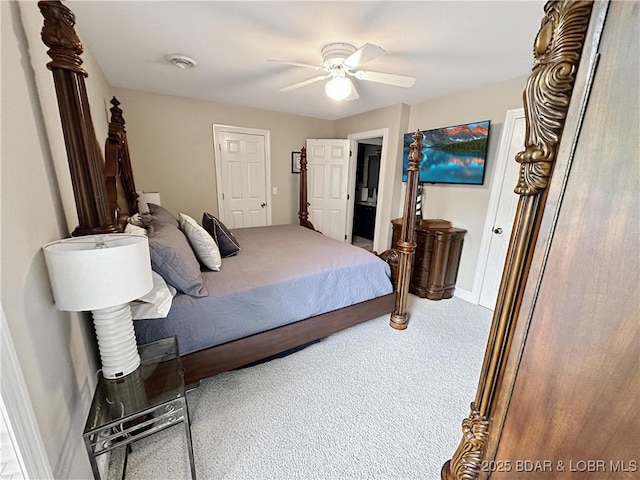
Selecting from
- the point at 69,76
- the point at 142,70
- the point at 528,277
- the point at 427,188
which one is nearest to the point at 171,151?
the point at 142,70

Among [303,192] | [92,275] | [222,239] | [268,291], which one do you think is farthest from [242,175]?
[92,275]

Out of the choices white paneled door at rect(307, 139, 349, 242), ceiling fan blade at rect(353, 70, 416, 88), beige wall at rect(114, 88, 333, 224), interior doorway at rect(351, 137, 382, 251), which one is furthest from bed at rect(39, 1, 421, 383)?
interior doorway at rect(351, 137, 382, 251)

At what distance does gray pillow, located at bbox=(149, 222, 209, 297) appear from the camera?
1.55m

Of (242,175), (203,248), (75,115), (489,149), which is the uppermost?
(489,149)

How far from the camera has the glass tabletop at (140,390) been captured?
104 cm

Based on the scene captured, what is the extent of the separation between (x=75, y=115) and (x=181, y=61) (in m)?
1.70

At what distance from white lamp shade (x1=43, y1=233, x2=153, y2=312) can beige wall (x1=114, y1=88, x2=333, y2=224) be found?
297 cm

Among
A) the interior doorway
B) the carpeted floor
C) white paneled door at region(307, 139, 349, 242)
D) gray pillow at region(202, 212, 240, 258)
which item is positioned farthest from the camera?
the interior doorway

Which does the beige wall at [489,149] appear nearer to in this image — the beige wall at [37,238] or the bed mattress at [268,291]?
the bed mattress at [268,291]

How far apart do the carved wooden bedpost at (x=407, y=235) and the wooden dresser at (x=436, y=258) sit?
29.1 inches

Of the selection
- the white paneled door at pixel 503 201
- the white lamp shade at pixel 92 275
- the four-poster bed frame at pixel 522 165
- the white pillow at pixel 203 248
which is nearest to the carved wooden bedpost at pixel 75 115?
the four-poster bed frame at pixel 522 165

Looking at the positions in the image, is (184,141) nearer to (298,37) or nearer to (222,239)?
(222,239)

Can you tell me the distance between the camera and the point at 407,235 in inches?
93.5

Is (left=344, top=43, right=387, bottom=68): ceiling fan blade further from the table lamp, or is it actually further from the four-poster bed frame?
the table lamp
